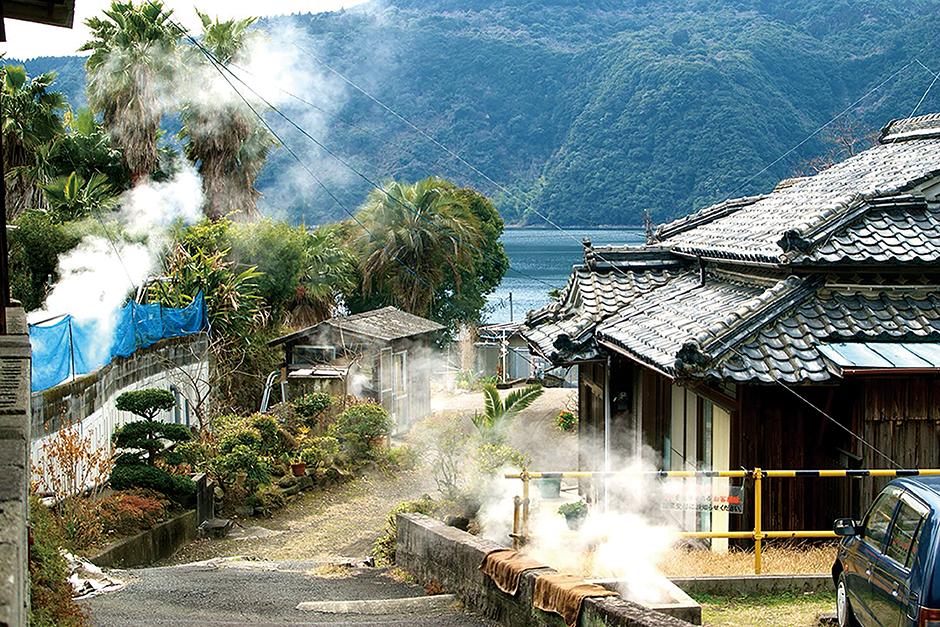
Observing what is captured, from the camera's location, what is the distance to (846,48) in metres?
98.6

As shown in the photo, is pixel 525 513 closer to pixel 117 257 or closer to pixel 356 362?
pixel 356 362

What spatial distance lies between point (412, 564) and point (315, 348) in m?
19.9

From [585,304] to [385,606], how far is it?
23.8 ft

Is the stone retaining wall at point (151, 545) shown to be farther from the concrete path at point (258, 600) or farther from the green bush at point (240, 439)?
the green bush at point (240, 439)

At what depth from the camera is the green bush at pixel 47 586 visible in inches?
282

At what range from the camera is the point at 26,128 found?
34.6 metres

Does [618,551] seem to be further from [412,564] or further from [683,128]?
[683,128]

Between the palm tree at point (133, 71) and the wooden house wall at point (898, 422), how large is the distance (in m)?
32.8

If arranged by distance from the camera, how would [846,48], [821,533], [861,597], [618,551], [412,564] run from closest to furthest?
[861,597], [821,533], [618,551], [412,564], [846,48]

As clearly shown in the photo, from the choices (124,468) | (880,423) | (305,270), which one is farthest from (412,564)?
(305,270)

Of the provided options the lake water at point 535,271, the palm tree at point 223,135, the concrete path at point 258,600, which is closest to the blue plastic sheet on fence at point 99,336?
the concrete path at point 258,600

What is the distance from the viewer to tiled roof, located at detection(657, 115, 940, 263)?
43.9 ft

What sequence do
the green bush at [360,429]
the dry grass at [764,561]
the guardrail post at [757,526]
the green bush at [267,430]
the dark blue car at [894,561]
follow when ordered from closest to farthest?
the dark blue car at [894,561]
the guardrail post at [757,526]
the dry grass at [764,561]
the green bush at [267,430]
the green bush at [360,429]

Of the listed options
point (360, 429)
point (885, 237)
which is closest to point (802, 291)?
point (885, 237)
